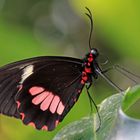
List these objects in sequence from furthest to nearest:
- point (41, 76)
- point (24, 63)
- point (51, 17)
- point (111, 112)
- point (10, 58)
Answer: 1. point (51, 17)
2. point (10, 58)
3. point (41, 76)
4. point (24, 63)
5. point (111, 112)

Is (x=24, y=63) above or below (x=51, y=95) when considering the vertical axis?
above

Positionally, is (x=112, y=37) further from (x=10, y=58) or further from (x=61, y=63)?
(x=10, y=58)

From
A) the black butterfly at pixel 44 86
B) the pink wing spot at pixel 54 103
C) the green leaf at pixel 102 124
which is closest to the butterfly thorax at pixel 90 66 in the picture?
the black butterfly at pixel 44 86

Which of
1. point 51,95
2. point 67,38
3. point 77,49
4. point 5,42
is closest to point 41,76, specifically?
point 51,95

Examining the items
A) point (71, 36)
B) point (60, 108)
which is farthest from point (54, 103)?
point (71, 36)

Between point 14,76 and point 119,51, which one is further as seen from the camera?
point 119,51

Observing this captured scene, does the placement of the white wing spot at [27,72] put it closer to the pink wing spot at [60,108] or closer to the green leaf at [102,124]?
the pink wing spot at [60,108]

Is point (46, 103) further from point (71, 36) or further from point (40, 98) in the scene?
point (71, 36)
